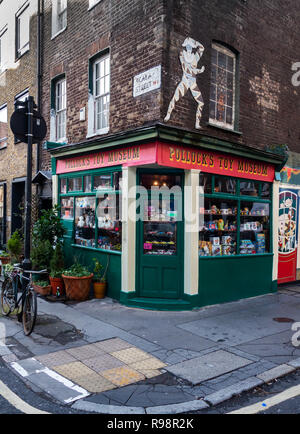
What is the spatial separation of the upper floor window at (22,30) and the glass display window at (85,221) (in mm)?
7134

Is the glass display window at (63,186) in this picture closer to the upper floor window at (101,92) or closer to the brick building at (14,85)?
the upper floor window at (101,92)

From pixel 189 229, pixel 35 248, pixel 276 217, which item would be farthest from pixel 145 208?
pixel 276 217

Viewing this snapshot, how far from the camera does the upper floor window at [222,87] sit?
906 cm

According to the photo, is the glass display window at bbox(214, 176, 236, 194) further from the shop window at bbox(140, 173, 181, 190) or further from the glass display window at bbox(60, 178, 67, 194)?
the glass display window at bbox(60, 178, 67, 194)

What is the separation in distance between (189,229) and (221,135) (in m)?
2.60

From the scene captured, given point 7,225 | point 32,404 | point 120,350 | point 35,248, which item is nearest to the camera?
point 32,404

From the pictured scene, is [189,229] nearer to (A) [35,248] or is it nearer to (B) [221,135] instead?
(B) [221,135]

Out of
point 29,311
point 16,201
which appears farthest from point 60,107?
point 29,311

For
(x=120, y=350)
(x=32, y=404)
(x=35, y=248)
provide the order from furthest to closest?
(x=35, y=248)
(x=120, y=350)
(x=32, y=404)

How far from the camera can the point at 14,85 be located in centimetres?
1438

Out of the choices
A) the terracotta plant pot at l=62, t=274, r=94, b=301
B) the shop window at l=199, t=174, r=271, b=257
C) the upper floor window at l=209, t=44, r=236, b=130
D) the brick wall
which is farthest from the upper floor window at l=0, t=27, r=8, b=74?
the shop window at l=199, t=174, r=271, b=257

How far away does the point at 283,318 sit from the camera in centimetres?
760

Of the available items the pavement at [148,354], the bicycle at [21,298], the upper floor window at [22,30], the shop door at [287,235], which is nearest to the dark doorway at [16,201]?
the upper floor window at [22,30]

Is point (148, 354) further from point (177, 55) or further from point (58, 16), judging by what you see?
point (58, 16)
